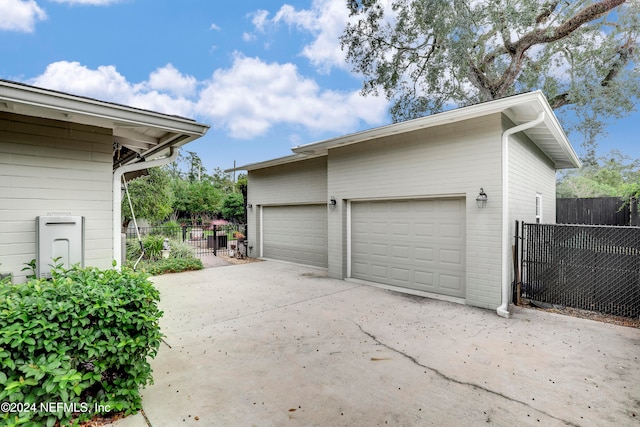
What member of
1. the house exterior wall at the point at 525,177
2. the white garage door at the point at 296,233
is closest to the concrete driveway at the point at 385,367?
the house exterior wall at the point at 525,177

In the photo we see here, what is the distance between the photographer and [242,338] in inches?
153

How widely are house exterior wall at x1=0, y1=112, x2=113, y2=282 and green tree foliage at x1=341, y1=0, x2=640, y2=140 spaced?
10.3 metres

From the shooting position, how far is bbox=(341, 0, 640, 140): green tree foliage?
9438 millimetres

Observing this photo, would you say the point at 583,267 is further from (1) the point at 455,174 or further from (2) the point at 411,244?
(2) the point at 411,244

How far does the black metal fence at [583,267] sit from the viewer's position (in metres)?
4.66

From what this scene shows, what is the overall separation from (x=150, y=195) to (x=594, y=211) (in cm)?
1856

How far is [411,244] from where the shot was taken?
6250mm

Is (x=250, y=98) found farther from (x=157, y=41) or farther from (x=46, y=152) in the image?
(x=46, y=152)

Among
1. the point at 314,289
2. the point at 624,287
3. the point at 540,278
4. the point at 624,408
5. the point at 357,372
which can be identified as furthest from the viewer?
the point at 314,289

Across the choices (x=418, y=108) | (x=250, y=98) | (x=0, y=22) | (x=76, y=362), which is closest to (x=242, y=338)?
(x=76, y=362)

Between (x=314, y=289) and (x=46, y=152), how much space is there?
4.86 meters

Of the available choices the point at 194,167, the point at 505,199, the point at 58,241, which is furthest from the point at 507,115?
the point at 194,167

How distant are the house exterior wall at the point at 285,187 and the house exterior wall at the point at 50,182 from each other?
19.1ft

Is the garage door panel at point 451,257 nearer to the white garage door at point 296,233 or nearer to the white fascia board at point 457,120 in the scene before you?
the white fascia board at point 457,120
